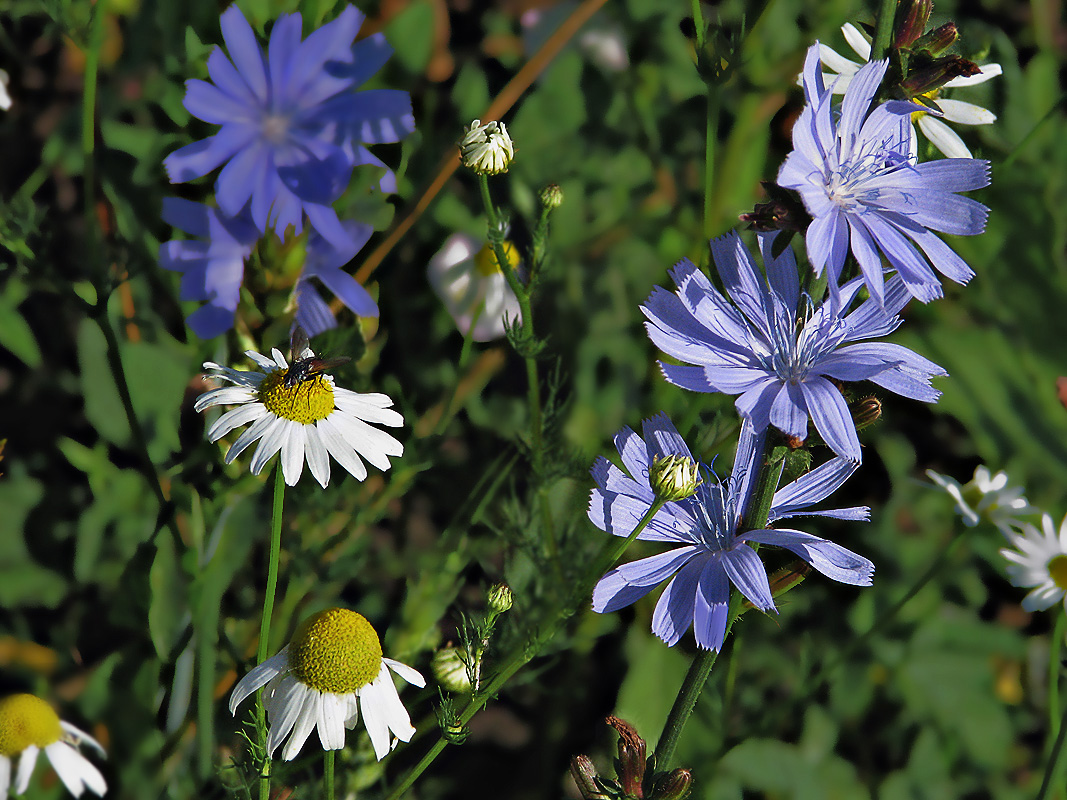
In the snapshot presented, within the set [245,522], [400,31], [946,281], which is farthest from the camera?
[946,281]

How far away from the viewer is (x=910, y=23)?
38 cm

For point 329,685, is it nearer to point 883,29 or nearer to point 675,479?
point 675,479

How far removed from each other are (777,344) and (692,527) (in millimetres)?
102

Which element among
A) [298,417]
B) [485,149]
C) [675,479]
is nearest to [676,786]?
[675,479]

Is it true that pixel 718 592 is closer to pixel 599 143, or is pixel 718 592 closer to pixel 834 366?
pixel 834 366

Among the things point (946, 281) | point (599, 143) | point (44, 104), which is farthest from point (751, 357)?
point (44, 104)

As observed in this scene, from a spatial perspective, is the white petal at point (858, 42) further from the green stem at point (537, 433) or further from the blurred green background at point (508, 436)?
the green stem at point (537, 433)

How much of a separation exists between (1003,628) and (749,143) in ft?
1.80

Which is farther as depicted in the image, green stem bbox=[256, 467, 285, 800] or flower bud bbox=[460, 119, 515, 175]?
flower bud bbox=[460, 119, 515, 175]

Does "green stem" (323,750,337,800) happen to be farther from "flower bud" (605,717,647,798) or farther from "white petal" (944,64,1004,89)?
"white petal" (944,64,1004,89)

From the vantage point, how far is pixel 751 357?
406 mm

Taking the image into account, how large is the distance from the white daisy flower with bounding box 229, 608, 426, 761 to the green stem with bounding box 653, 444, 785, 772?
15 centimetres

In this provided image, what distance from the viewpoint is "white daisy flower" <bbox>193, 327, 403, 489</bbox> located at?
0.45 meters

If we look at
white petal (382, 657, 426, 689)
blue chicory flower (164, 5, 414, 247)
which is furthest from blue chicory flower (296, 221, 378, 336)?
white petal (382, 657, 426, 689)
